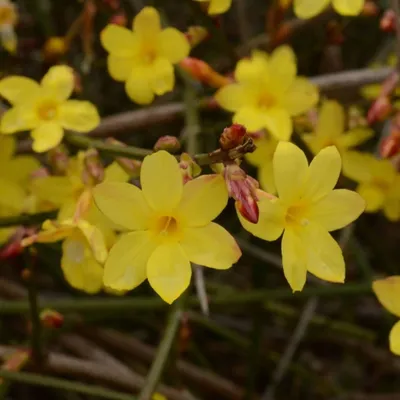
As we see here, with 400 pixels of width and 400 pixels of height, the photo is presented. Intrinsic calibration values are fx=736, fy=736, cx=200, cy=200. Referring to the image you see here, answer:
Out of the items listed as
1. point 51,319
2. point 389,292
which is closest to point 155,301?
point 51,319

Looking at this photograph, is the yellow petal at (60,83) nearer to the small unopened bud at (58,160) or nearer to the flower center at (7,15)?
the small unopened bud at (58,160)

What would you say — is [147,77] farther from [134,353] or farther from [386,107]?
[134,353]

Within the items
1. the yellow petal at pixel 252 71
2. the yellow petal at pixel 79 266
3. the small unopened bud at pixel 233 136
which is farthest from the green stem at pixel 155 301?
the small unopened bud at pixel 233 136

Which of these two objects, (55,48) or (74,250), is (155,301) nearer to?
(74,250)

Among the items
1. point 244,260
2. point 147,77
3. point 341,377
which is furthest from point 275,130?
point 341,377

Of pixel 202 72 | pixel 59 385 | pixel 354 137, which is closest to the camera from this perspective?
pixel 59 385

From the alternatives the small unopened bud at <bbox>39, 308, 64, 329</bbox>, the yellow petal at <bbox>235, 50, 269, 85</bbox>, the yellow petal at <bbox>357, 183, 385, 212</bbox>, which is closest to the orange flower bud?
the yellow petal at <bbox>235, 50, 269, 85</bbox>
